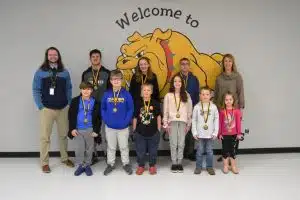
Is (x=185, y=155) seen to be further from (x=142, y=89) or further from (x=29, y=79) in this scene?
(x=29, y=79)

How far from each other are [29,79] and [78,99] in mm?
1113

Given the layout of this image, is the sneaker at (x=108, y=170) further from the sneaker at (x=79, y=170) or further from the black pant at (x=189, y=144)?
the black pant at (x=189, y=144)

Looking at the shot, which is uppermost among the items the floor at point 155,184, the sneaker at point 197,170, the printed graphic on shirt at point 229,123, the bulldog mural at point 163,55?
the bulldog mural at point 163,55

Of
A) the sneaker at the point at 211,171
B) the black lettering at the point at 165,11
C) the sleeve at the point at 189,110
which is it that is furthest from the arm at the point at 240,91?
the black lettering at the point at 165,11

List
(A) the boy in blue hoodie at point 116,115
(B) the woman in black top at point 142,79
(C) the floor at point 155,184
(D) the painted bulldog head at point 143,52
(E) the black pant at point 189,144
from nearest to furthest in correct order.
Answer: (C) the floor at point 155,184 → (A) the boy in blue hoodie at point 116,115 → (B) the woman in black top at point 142,79 → (E) the black pant at point 189,144 → (D) the painted bulldog head at point 143,52

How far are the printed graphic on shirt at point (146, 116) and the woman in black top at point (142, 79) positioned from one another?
26 cm

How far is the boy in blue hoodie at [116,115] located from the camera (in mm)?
4238

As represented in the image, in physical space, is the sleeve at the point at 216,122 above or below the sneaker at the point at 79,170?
above

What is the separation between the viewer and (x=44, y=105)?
14.3 feet

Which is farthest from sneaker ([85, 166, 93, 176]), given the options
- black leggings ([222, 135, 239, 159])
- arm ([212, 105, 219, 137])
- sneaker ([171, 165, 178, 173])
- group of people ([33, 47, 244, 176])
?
black leggings ([222, 135, 239, 159])

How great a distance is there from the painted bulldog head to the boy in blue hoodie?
716mm

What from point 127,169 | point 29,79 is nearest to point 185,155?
point 127,169

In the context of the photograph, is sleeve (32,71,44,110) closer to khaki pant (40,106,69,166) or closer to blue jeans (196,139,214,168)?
khaki pant (40,106,69,166)

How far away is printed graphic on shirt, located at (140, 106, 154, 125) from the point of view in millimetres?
4309
